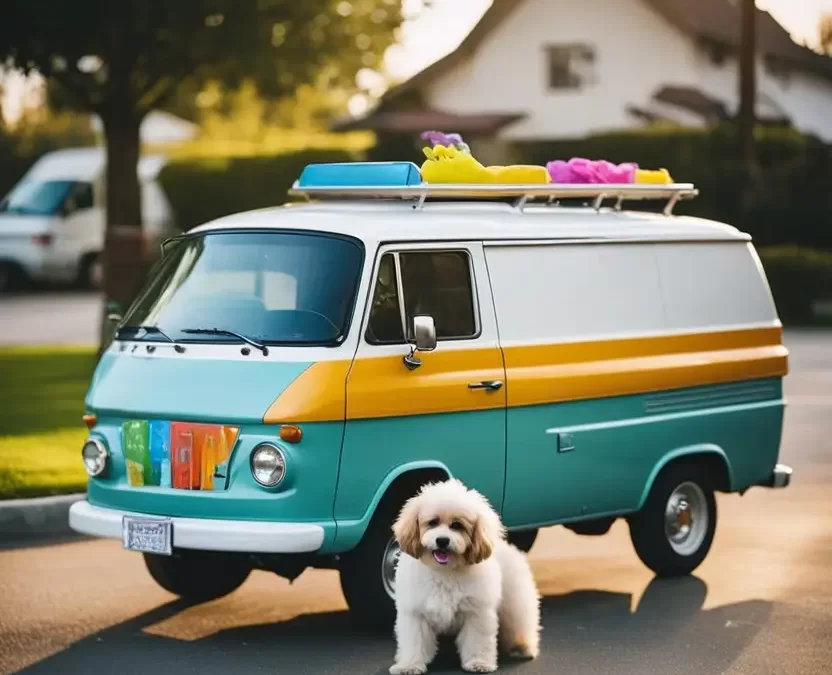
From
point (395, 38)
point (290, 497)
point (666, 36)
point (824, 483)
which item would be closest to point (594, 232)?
point (290, 497)

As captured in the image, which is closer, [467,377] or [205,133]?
[467,377]

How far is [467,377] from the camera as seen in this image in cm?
930

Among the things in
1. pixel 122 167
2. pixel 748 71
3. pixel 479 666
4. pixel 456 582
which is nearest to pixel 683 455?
pixel 479 666

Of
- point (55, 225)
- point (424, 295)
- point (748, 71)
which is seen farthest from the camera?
point (55, 225)

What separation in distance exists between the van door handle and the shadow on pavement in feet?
3.96

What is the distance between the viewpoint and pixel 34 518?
1194cm

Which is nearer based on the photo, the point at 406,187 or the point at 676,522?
the point at 406,187

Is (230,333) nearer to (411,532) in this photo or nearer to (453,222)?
(453,222)

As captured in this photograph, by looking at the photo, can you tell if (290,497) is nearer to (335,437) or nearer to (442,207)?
(335,437)

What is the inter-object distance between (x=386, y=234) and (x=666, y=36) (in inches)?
1664

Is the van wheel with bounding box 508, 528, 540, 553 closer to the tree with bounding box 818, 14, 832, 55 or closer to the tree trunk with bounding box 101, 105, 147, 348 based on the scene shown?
the tree trunk with bounding box 101, 105, 147, 348

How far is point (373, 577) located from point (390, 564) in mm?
143

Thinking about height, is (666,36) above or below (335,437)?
above

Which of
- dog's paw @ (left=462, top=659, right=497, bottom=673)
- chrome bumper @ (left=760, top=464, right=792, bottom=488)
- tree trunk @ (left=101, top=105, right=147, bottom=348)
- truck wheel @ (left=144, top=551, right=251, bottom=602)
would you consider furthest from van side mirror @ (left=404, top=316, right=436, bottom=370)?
tree trunk @ (left=101, top=105, right=147, bottom=348)
